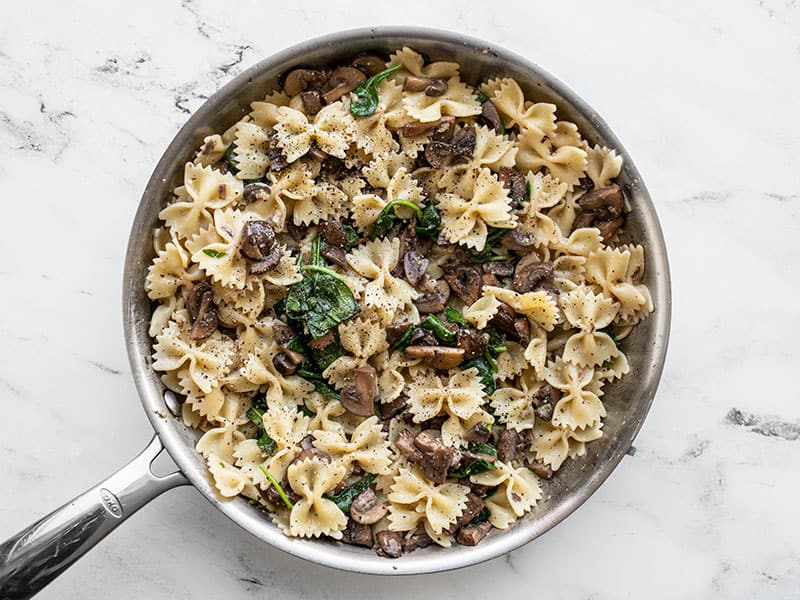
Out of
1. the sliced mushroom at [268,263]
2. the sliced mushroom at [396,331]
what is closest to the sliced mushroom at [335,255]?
the sliced mushroom at [268,263]

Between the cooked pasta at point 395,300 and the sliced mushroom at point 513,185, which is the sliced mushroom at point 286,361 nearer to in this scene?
the cooked pasta at point 395,300

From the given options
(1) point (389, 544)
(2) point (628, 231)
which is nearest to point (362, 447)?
(1) point (389, 544)

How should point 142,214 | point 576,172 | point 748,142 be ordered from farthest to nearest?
point 748,142, point 576,172, point 142,214

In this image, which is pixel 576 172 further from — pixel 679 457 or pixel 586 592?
pixel 586 592

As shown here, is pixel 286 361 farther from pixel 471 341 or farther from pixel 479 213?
pixel 479 213

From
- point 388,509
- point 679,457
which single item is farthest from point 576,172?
point 388,509
